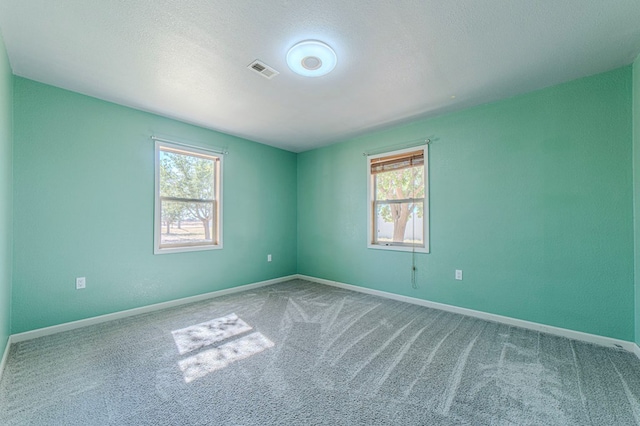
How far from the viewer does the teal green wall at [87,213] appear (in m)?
2.52

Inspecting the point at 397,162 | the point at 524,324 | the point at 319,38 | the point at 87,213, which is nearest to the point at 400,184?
the point at 397,162

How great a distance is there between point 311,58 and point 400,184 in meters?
2.26

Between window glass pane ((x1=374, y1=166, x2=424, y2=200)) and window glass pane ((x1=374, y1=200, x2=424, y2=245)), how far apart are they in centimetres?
12

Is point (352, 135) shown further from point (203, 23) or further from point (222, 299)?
point (222, 299)

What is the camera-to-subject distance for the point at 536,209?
2.75 meters

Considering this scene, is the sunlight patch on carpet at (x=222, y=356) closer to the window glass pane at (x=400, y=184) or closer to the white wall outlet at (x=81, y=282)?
the white wall outlet at (x=81, y=282)

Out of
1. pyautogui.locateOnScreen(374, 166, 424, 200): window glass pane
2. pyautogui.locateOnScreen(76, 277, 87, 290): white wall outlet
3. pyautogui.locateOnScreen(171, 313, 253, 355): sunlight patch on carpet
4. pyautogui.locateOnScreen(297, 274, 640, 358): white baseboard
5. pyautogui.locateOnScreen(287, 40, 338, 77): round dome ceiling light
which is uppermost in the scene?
pyautogui.locateOnScreen(287, 40, 338, 77): round dome ceiling light

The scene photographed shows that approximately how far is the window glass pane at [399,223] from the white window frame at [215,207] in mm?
2391

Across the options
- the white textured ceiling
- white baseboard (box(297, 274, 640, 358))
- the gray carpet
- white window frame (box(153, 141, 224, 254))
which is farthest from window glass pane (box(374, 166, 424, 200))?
white window frame (box(153, 141, 224, 254))

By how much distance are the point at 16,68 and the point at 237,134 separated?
2.27m

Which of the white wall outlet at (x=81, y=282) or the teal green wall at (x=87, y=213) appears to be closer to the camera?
the teal green wall at (x=87, y=213)

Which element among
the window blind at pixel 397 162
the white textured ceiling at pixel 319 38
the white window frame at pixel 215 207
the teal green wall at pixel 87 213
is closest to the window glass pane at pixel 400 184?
the window blind at pixel 397 162

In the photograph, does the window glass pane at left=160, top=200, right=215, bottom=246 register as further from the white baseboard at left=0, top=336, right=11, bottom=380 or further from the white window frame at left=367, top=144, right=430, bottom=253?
the white window frame at left=367, top=144, right=430, bottom=253

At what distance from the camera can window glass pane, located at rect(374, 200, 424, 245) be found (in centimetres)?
364
